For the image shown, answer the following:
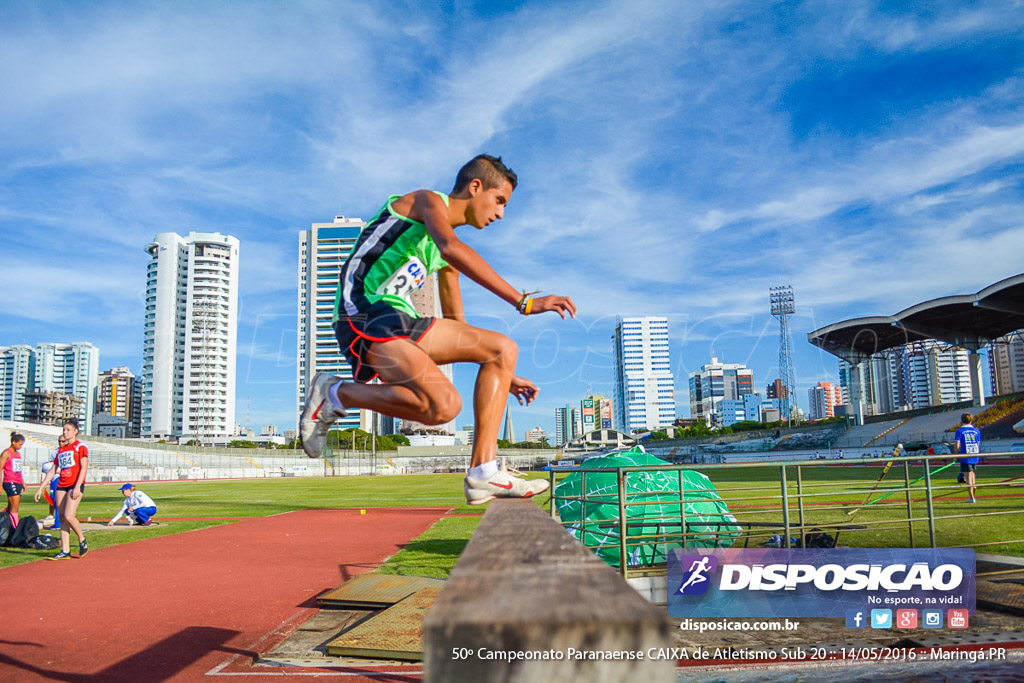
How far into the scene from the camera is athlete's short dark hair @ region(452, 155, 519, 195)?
121 inches

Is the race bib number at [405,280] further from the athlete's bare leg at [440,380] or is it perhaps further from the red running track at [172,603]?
the red running track at [172,603]

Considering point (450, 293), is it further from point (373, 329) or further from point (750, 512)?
point (750, 512)

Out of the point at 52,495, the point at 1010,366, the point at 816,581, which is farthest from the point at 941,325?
the point at 1010,366

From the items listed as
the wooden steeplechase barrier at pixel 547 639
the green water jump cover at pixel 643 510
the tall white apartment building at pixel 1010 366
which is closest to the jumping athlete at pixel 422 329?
the wooden steeplechase barrier at pixel 547 639

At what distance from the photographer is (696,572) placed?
21.6 ft

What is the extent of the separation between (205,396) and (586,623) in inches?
5723

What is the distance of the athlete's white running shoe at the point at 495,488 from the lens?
3146mm

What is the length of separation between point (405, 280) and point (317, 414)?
764 millimetres

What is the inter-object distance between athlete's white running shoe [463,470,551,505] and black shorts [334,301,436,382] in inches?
28.0

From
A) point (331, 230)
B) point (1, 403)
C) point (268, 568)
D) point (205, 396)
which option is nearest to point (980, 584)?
point (268, 568)

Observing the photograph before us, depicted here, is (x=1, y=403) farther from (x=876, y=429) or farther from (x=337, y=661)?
(x=337, y=661)

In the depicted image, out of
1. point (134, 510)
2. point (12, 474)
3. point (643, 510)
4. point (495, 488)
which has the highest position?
point (495, 488)

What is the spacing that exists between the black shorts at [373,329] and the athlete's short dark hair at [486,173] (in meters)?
0.66

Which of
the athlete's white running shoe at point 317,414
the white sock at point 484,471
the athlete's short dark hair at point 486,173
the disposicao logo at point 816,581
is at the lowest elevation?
the disposicao logo at point 816,581
